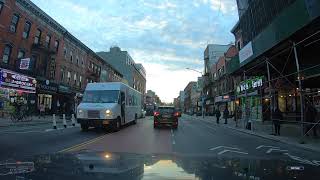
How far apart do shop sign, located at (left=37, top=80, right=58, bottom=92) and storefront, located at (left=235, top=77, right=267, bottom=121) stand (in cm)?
2130

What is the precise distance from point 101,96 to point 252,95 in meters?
21.4

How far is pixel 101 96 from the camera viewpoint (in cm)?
2459

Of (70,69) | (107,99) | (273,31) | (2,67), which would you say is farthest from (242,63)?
(70,69)

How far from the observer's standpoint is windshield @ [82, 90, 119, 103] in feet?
79.9

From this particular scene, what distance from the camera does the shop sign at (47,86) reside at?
42.8m

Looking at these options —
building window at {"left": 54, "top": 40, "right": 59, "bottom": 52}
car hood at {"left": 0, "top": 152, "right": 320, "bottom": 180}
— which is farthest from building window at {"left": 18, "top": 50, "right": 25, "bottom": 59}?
car hood at {"left": 0, "top": 152, "right": 320, "bottom": 180}

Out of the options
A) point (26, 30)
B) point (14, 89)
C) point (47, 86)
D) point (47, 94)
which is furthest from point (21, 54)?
point (47, 94)

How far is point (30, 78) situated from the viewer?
131 feet

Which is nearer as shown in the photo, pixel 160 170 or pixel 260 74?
pixel 160 170

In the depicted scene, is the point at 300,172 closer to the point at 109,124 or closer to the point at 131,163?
the point at 131,163

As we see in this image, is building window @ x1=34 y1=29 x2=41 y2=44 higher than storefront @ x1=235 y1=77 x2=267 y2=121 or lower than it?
higher

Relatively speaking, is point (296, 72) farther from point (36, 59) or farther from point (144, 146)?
point (36, 59)

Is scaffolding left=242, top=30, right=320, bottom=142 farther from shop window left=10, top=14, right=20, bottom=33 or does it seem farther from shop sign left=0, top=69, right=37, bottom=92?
shop window left=10, top=14, right=20, bottom=33

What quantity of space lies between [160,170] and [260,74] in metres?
26.7
